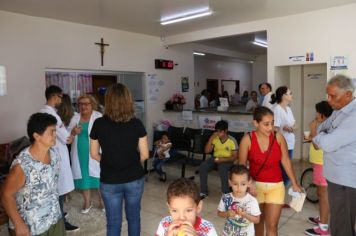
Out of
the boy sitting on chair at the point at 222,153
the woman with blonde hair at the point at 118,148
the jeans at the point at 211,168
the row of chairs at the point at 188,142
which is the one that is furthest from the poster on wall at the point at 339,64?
the woman with blonde hair at the point at 118,148

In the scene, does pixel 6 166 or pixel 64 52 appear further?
Result: pixel 64 52

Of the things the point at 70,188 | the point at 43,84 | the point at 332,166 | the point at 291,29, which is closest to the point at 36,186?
the point at 70,188

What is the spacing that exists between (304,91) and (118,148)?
5097mm

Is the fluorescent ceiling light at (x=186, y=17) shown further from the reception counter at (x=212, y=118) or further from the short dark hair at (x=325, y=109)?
the short dark hair at (x=325, y=109)

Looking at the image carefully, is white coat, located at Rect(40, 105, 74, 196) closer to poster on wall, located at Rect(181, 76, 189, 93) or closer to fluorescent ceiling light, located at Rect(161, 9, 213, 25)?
fluorescent ceiling light, located at Rect(161, 9, 213, 25)

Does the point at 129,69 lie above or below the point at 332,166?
above

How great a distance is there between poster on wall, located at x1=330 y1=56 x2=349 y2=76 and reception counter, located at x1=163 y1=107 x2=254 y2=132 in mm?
1710

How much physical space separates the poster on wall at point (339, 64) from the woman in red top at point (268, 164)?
3213 mm

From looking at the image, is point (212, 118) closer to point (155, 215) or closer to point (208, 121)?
point (208, 121)

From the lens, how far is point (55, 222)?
6.30 feet

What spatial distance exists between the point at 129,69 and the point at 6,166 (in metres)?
3.22

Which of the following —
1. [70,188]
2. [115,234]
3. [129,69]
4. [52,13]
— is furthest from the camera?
[129,69]

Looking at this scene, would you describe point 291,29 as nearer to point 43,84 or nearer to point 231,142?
point 231,142

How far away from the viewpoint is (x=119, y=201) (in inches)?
92.7
